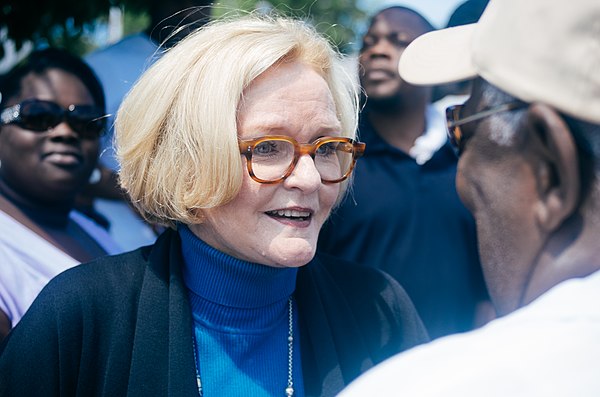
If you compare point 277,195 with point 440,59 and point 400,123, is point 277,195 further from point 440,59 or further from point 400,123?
point 400,123

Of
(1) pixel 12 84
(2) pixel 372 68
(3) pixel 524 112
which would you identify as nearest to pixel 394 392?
(3) pixel 524 112

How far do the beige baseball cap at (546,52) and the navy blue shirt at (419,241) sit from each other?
1.90m

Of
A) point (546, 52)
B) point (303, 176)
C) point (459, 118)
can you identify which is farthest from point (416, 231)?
point (546, 52)

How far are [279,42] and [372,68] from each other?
174cm

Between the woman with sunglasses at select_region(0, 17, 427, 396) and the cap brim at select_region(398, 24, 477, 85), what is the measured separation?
0.59m

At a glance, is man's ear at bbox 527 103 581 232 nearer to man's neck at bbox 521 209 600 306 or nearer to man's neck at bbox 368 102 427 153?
man's neck at bbox 521 209 600 306

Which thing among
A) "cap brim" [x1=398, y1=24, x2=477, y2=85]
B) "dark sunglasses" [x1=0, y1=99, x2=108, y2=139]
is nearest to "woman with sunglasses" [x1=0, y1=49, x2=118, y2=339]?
"dark sunglasses" [x1=0, y1=99, x2=108, y2=139]

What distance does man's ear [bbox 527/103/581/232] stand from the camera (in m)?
1.08

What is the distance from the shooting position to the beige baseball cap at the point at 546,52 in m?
1.04

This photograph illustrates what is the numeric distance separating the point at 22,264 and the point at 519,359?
2.08 meters

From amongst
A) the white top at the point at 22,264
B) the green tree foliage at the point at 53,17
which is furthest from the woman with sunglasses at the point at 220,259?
the green tree foliage at the point at 53,17

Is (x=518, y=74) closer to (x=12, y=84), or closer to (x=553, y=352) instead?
(x=553, y=352)

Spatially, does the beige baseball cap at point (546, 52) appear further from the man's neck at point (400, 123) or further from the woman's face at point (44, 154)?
the man's neck at point (400, 123)

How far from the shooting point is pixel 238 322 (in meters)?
2.05
